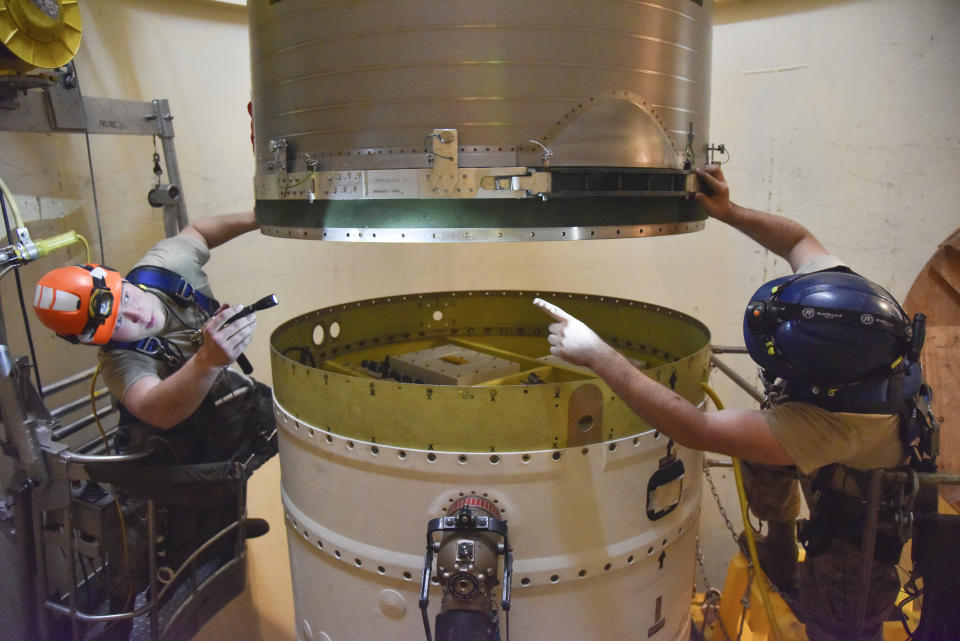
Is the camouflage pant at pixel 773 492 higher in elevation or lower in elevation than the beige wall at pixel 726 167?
lower

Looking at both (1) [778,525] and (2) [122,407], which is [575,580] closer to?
(1) [778,525]

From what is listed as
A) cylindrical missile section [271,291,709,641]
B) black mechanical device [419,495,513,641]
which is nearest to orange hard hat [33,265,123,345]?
cylindrical missile section [271,291,709,641]

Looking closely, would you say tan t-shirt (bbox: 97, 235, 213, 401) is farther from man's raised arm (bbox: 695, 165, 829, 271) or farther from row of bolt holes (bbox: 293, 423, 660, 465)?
man's raised arm (bbox: 695, 165, 829, 271)

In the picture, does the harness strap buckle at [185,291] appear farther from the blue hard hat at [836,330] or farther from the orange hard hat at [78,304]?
the blue hard hat at [836,330]

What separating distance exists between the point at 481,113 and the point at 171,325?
1475 mm

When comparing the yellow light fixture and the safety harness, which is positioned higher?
the yellow light fixture

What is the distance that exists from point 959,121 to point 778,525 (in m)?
2.27

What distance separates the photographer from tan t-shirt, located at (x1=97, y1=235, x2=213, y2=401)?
2080 mm

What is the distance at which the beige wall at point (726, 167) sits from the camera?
10.1 ft

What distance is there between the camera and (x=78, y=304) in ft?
6.35

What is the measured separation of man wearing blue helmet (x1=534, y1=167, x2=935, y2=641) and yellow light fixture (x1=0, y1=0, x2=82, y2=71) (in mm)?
2105

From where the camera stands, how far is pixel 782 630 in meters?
2.40

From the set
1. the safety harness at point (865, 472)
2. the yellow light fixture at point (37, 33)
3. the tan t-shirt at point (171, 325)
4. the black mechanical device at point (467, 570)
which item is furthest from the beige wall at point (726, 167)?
the black mechanical device at point (467, 570)

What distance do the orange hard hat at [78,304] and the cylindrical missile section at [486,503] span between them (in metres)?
0.53
